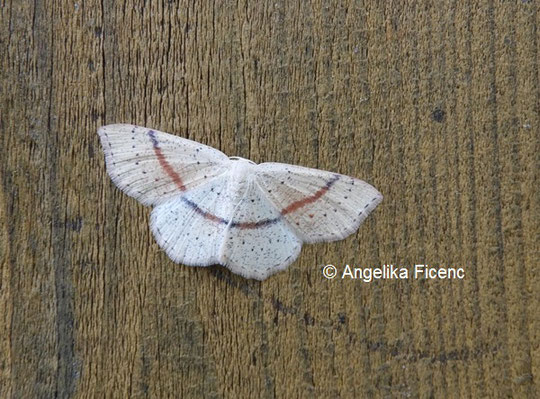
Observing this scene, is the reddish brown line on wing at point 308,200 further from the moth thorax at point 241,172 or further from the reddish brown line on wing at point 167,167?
the reddish brown line on wing at point 167,167

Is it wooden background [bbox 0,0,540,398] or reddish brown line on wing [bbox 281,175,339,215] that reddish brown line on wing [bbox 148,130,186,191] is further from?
reddish brown line on wing [bbox 281,175,339,215]

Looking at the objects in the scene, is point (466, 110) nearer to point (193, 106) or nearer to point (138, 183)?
point (193, 106)

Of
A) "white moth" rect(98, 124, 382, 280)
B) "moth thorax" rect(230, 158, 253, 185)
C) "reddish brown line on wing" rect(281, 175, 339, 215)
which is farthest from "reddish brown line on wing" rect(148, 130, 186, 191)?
"reddish brown line on wing" rect(281, 175, 339, 215)

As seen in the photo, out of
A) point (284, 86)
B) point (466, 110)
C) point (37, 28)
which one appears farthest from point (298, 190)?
point (37, 28)

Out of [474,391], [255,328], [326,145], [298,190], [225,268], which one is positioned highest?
[326,145]

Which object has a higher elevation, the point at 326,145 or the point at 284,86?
the point at 284,86
